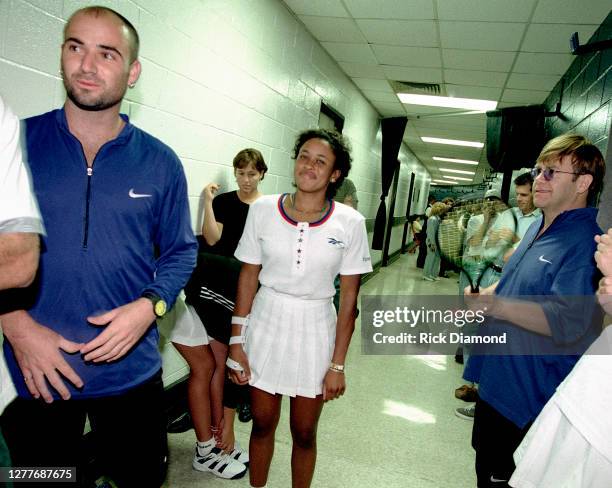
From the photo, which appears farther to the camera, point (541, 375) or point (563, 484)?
point (541, 375)

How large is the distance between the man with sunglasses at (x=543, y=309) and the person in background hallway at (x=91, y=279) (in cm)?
116

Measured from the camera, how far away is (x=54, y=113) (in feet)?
3.41

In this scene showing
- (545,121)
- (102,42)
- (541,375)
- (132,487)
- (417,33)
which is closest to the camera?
(102,42)

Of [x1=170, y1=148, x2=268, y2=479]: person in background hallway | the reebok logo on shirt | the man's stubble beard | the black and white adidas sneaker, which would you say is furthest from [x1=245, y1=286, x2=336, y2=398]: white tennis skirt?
Answer: the man's stubble beard

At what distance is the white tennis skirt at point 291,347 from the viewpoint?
1426 mm

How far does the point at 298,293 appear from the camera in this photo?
4.65ft

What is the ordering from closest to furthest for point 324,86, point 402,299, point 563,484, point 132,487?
1. point 563,484
2. point 132,487
3. point 324,86
4. point 402,299

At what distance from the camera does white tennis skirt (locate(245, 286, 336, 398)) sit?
1.43 metres

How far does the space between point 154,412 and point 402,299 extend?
5.35 meters

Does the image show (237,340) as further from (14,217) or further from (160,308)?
(14,217)

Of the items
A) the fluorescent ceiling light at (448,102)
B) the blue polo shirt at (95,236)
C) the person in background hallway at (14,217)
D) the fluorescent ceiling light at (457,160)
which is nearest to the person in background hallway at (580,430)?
the blue polo shirt at (95,236)

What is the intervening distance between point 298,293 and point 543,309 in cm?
82

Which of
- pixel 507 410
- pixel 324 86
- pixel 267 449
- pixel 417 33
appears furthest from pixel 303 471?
pixel 324 86

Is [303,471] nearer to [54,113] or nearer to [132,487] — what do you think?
[132,487]
